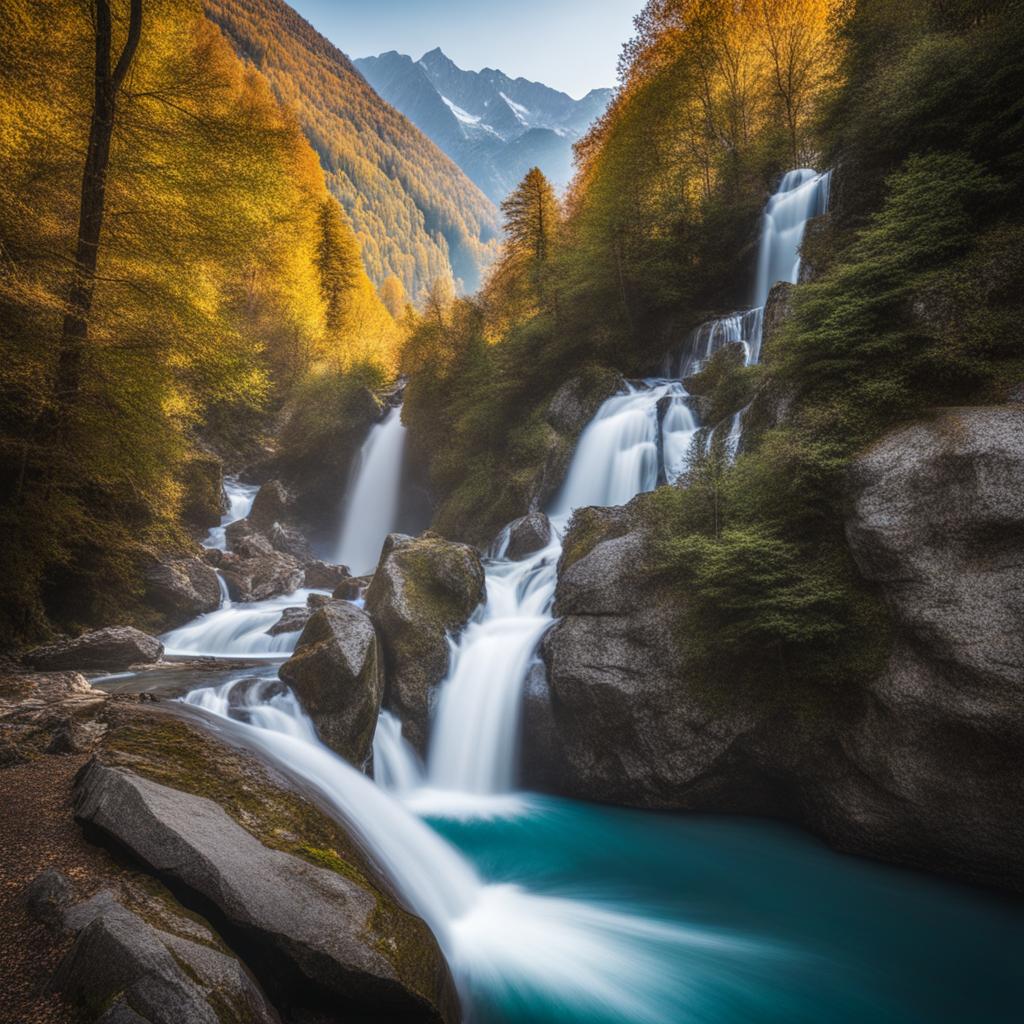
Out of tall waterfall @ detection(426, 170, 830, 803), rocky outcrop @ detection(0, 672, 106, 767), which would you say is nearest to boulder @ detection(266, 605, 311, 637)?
tall waterfall @ detection(426, 170, 830, 803)

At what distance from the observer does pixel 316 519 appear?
2114 cm

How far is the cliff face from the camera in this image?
444cm

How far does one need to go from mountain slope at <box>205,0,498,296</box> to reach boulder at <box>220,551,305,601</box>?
7101cm

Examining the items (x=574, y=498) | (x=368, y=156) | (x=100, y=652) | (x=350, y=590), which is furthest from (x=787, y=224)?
(x=368, y=156)

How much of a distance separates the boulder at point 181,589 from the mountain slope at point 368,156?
7309 centimetres

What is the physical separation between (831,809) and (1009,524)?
3302 mm

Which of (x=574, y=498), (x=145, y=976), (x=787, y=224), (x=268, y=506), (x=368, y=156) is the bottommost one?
(x=145, y=976)

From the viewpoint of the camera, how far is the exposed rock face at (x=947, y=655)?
4363 millimetres

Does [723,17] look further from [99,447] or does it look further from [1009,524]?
[99,447]

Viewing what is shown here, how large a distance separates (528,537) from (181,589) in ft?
24.3

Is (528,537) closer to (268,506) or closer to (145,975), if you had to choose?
(145,975)

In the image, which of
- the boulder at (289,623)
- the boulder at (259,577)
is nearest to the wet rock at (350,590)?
the boulder at (289,623)

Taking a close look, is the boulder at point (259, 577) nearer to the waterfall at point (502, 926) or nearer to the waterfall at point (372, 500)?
the waterfall at point (372, 500)

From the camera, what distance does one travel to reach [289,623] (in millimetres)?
10555
